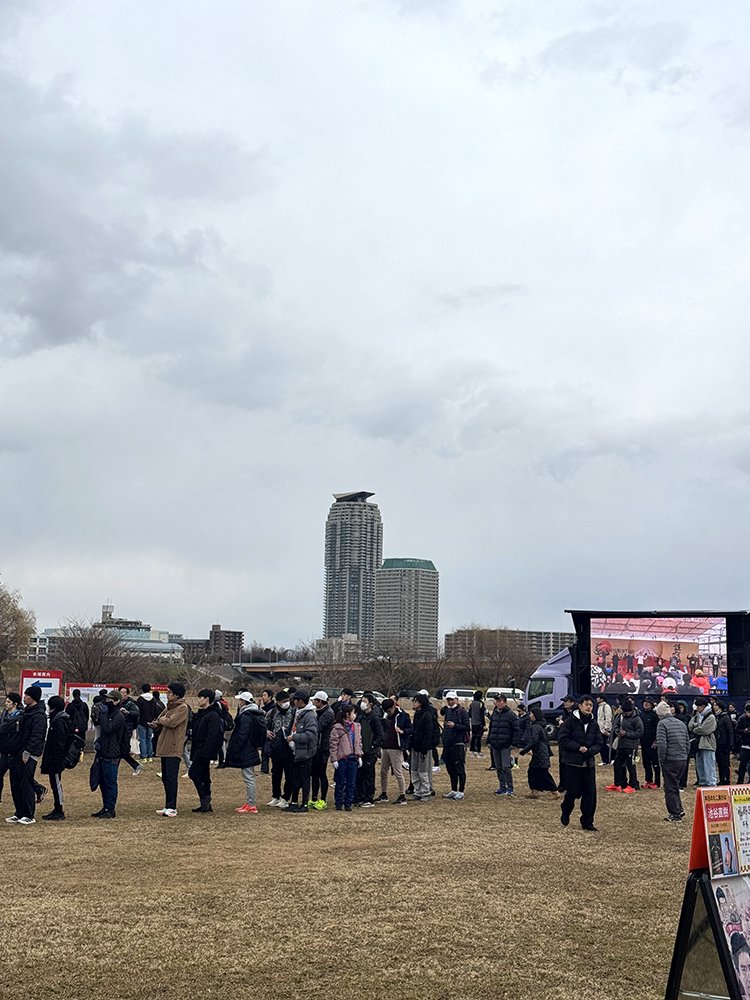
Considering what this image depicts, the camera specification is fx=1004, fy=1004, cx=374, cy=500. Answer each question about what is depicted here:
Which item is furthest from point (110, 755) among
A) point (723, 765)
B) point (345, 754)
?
point (723, 765)

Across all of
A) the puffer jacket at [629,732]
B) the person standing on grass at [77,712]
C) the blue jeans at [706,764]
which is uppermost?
the person standing on grass at [77,712]

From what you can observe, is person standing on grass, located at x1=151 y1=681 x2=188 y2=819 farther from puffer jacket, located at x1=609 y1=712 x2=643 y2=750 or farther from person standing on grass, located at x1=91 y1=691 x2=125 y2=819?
puffer jacket, located at x1=609 y1=712 x2=643 y2=750

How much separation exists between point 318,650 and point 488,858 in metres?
91.7

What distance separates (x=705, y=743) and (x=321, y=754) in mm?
6561

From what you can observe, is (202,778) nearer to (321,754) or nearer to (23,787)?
(321,754)

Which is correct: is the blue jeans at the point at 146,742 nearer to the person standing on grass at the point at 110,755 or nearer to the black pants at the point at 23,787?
the person standing on grass at the point at 110,755

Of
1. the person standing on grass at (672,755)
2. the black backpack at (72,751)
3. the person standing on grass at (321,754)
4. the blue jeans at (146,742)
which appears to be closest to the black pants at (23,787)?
the black backpack at (72,751)

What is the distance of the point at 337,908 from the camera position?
8.31 meters

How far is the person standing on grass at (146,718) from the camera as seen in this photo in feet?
66.5

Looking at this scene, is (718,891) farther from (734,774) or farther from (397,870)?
(734,774)

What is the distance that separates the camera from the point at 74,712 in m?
17.3

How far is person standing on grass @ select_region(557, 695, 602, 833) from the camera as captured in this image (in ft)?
42.8

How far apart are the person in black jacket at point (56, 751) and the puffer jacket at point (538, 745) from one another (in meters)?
7.84

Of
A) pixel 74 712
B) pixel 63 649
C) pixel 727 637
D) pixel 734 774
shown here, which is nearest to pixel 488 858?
pixel 74 712
